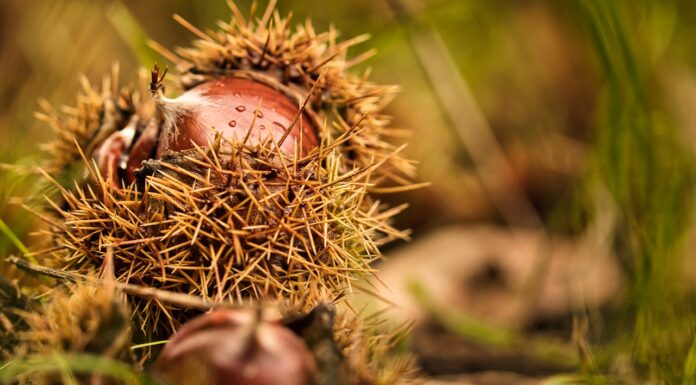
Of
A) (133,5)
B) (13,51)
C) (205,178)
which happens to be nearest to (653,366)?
(205,178)

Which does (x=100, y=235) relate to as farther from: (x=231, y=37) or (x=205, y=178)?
(x=231, y=37)

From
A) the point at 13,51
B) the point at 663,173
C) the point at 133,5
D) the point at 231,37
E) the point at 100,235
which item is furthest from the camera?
the point at 133,5

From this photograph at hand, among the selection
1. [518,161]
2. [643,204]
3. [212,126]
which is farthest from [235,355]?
[518,161]

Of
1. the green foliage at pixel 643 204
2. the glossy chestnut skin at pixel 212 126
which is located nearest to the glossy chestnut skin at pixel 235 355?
the glossy chestnut skin at pixel 212 126

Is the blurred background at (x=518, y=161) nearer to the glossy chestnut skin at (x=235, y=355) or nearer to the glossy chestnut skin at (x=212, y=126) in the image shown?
the glossy chestnut skin at (x=212, y=126)

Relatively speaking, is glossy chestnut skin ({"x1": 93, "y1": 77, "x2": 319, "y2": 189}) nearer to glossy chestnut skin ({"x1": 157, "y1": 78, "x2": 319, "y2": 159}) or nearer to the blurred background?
glossy chestnut skin ({"x1": 157, "y1": 78, "x2": 319, "y2": 159})

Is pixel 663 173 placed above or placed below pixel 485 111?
below
